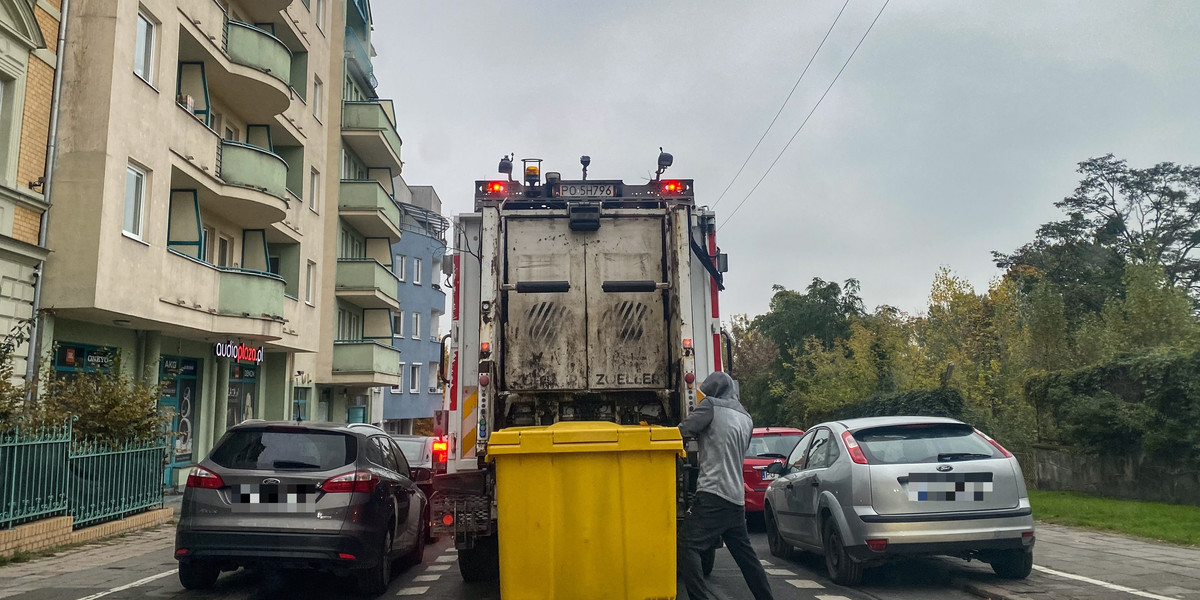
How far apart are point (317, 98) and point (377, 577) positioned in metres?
23.0

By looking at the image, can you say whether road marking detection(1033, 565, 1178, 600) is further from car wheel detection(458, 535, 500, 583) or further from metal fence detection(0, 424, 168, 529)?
metal fence detection(0, 424, 168, 529)

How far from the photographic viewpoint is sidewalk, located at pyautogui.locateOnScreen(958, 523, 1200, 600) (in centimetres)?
770

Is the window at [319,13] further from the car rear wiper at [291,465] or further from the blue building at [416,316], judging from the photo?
the car rear wiper at [291,465]

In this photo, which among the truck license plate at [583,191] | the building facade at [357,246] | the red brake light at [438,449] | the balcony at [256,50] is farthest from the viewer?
the building facade at [357,246]

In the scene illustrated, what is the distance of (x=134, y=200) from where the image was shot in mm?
16562

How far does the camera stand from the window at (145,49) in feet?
55.3

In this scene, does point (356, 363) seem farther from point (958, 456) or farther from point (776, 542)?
point (958, 456)

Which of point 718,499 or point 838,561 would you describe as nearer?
point 718,499

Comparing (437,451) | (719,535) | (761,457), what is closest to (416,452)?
(437,451)

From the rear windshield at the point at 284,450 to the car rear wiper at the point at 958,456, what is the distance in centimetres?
512

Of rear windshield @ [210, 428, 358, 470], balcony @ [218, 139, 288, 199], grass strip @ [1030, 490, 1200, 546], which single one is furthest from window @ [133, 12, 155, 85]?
grass strip @ [1030, 490, 1200, 546]

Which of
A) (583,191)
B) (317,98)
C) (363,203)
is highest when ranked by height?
(317,98)

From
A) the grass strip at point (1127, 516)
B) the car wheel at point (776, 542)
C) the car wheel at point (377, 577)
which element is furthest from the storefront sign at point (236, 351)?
the grass strip at point (1127, 516)

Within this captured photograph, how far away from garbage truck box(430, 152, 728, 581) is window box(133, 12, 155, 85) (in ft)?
34.9
